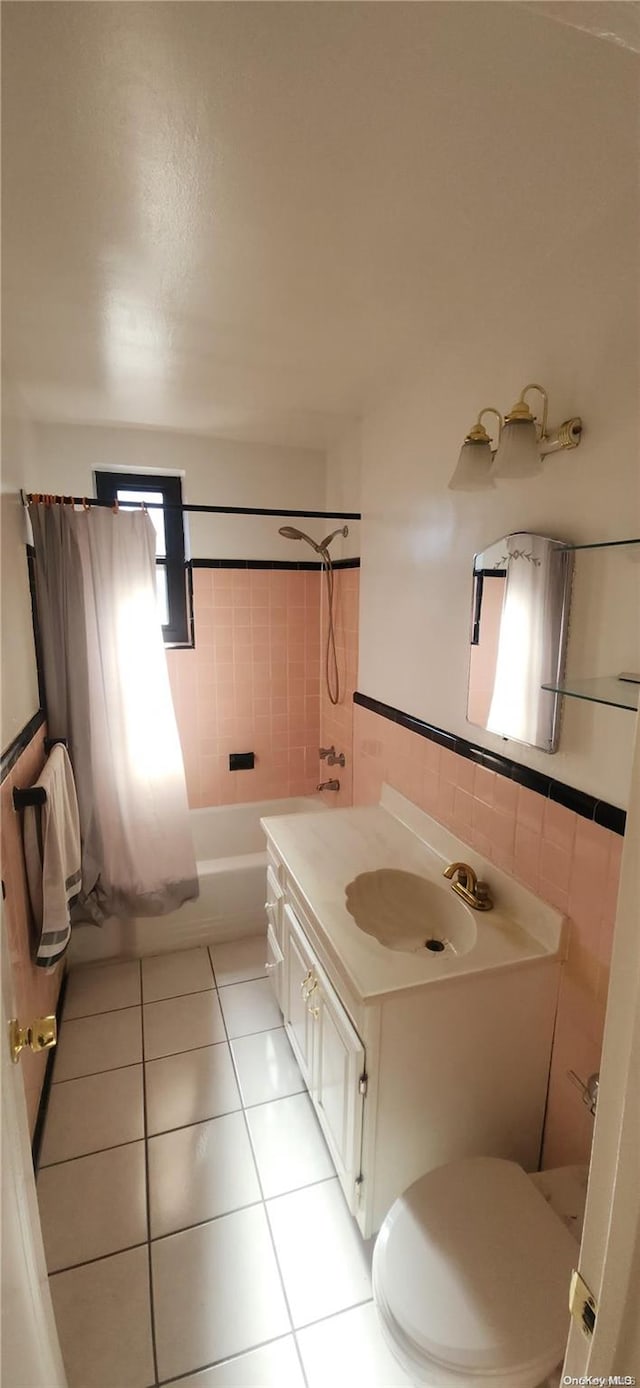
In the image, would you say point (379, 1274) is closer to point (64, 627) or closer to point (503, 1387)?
point (503, 1387)

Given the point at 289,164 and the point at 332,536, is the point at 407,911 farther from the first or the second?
the point at 289,164

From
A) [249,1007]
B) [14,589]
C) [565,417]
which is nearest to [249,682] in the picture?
[14,589]

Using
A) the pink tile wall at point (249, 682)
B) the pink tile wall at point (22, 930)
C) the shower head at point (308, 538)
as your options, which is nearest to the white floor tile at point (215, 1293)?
the pink tile wall at point (22, 930)

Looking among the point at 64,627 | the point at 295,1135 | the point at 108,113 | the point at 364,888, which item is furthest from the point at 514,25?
the point at 295,1135

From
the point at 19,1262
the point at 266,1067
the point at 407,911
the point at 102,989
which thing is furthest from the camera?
the point at 102,989

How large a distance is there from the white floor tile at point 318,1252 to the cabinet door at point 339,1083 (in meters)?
0.09

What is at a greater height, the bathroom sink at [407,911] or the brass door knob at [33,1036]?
the brass door knob at [33,1036]

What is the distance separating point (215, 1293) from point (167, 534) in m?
2.78

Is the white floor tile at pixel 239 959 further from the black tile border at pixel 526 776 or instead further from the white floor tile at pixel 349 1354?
the black tile border at pixel 526 776

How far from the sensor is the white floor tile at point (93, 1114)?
1.65 metres

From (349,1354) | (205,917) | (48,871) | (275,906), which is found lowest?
(349,1354)

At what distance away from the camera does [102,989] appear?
229cm

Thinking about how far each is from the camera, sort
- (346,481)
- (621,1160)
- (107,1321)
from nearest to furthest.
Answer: (621,1160), (107,1321), (346,481)

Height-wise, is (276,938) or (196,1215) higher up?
(276,938)
